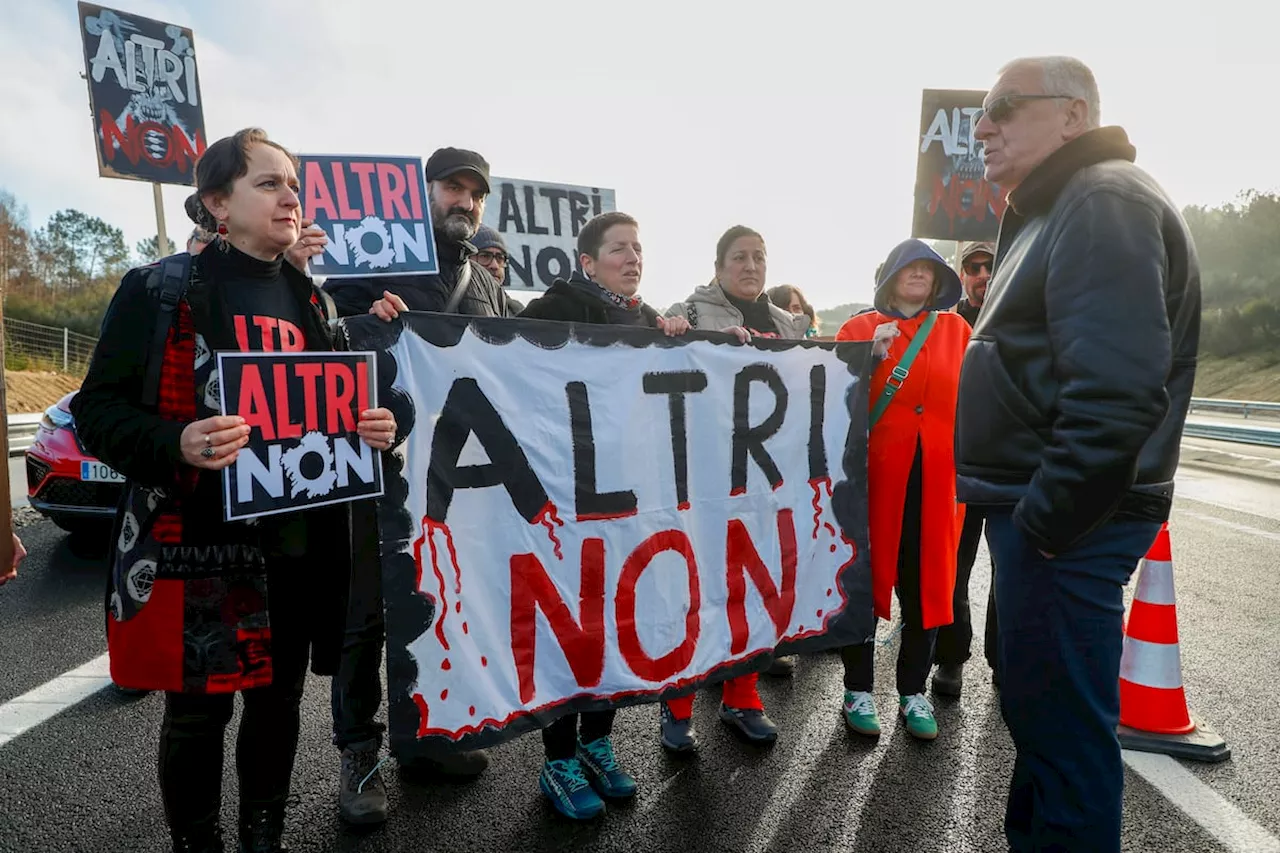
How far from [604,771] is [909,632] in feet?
4.66

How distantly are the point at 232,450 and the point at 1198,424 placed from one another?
20094mm

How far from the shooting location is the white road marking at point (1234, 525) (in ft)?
22.5

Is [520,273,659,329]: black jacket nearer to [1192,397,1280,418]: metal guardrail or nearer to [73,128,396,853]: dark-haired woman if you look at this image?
[73,128,396,853]: dark-haired woman

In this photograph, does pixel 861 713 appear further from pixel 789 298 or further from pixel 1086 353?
pixel 789 298

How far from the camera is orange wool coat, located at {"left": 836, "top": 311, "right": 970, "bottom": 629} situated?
3.19 meters

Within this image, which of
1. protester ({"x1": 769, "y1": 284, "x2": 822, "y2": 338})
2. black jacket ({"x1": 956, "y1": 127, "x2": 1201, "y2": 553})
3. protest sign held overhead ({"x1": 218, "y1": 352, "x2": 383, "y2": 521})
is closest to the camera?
black jacket ({"x1": 956, "y1": 127, "x2": 1201, "y2": 553})

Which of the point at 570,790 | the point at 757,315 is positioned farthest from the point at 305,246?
the point at 757,315

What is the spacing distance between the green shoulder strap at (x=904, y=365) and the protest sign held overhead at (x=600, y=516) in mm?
95

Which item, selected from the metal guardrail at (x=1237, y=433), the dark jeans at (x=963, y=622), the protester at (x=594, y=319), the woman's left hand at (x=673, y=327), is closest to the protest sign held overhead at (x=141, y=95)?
the protester at (x=594, y=319)

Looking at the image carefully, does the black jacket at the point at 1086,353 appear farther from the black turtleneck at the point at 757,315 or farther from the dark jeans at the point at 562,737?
the black turtleneck at the point at 757,315

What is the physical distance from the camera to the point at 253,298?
2.08 meters

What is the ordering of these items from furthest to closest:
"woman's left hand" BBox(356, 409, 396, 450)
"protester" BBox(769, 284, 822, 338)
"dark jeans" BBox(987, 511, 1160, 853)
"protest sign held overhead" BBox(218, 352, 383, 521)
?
"protester" BBox(769, 284, 822, 338), "woman's left hand" BBox(356, 409, 396, 450), "protest sign held overhead" BBox(218, 352, 383, 521), "dark jeans" BBox(987, 511, 1160, 853)

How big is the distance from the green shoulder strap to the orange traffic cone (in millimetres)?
1116

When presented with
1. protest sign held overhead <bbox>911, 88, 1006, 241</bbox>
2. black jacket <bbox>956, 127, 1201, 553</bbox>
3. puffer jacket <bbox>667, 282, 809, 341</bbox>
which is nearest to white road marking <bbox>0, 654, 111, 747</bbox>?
puffer jacket <bbox>667, 282, 809, 341</bbox>
